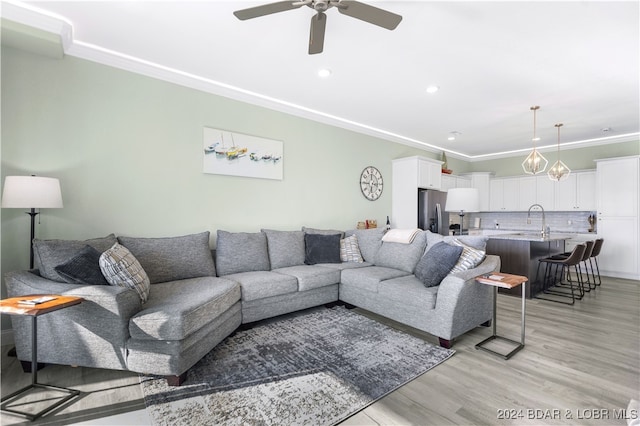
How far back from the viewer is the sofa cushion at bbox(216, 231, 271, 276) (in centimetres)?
338

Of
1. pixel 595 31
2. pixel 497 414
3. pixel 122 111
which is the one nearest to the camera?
pixel 497 414

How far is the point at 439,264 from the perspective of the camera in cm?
293

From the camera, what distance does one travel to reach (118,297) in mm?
1984

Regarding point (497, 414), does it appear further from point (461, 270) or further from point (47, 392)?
point (47, 392)

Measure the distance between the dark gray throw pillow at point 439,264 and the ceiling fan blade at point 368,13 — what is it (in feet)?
6.68

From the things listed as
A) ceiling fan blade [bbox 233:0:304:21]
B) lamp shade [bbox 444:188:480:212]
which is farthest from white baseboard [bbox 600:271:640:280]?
ceiling fan blade [bbox 233:0:304:21]

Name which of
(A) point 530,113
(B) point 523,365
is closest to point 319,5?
(B) point 523,365

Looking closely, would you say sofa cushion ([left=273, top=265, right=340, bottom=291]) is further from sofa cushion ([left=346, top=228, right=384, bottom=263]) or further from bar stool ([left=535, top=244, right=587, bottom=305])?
bar stool ([left=535, top=244, right=587, bottom=305])

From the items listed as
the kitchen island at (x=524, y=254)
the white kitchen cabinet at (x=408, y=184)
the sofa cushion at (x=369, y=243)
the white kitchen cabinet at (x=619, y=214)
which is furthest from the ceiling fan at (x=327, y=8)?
the white kitchen cabinet at (x=619, y=214)

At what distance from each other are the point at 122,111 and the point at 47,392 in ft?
8.18

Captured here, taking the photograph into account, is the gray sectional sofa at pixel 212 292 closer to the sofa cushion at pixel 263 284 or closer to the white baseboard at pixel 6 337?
the sofa cushion at pixel 263 284

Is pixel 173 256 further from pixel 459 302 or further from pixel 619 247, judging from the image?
pixel 619 247

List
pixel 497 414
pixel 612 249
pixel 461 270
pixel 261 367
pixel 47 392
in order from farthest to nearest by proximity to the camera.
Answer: pixel 612 249 < pixel 461 270 < pixel 261 367 < pixel 47 392 < pixel 497 414

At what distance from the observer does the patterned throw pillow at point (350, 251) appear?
4145 mm
